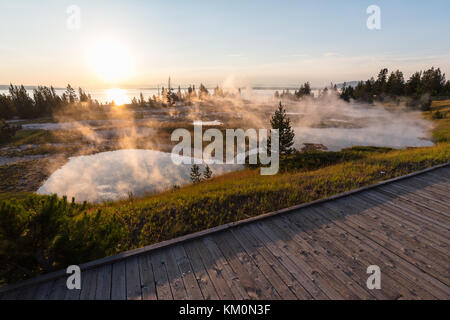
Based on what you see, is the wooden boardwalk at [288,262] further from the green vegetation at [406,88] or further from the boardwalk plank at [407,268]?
the green vegetation at [406,88]

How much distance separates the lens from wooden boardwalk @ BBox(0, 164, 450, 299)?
11.9 ft

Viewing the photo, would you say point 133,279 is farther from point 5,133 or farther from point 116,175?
point 5,133

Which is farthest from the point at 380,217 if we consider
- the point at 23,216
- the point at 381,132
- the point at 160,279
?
the point at 381,132

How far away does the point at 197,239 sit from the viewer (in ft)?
16.6

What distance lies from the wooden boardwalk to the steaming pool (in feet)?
50.9

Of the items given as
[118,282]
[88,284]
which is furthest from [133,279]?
[88,284]

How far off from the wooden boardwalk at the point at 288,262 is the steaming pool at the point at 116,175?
610 inches

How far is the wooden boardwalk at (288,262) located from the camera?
3.63 meters

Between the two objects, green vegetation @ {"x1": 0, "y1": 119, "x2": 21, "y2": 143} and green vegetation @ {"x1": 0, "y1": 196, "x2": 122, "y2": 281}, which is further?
green vegetation @ {"x1": 0, "y1": 119, "x2": 21, "y2": 143}

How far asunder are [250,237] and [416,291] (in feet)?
10.6

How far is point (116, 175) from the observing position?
77.9 ft

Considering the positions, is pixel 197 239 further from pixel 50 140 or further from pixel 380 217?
pixel 50 140

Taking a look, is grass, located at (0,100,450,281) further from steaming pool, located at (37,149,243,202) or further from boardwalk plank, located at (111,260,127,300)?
steaming pool, located at (37,149,243,202)

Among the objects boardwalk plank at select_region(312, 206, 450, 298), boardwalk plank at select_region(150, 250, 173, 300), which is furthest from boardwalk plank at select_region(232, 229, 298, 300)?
boardwalk plank at select_region(312, 206, 450, 298)
